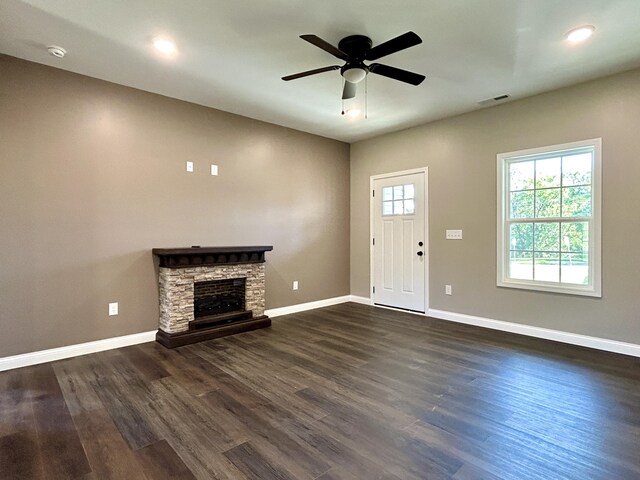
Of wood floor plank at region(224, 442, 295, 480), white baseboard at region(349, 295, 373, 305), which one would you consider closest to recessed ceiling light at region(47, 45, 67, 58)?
wood floor plank at region(224, 442, 295, 480)

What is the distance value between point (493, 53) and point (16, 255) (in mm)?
4683

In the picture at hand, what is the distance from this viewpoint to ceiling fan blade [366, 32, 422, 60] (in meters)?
2.28

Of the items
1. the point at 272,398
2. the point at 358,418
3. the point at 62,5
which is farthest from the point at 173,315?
the point at 62,5

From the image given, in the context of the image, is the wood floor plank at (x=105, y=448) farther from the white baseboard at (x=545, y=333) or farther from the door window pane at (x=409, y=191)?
the door window pane at (x=409, y=191)

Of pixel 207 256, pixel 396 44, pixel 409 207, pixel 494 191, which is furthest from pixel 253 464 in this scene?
pixel 409 207

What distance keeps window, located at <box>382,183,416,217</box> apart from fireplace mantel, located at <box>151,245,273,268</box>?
7.02ft

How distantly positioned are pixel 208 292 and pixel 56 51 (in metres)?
2.85

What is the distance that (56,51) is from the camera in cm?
297

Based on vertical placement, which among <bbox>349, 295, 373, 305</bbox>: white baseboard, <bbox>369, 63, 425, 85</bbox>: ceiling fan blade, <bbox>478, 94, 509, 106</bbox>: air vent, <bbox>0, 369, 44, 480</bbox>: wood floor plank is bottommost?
<bbox>0, 369, 44, 480</bbox>: wood floor plank

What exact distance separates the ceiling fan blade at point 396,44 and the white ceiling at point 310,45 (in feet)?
0.75

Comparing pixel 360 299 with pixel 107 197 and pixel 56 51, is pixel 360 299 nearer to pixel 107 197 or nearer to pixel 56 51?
pixel 107 197

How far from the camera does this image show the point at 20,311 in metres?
3.12

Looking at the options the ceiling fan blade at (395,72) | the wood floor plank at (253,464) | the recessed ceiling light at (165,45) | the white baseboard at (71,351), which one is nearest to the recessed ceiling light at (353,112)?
the ceiling fan blade at (395,72)

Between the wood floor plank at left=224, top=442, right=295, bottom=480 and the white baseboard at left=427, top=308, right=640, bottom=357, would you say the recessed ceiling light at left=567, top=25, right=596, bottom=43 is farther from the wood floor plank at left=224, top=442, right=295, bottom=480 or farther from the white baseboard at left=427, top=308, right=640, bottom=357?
the wood floor plank at left=224, top=442, right=295, bottom=480
